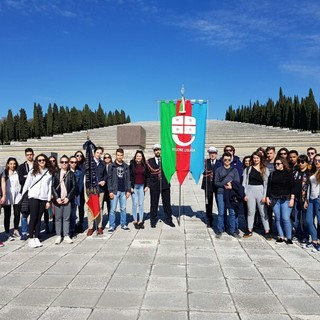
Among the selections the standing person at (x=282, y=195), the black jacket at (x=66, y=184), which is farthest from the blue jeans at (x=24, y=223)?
the standing person at (x=282, y=195)

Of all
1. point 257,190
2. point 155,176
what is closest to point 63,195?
point 155,176

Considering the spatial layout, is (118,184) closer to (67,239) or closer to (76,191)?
(76,191)

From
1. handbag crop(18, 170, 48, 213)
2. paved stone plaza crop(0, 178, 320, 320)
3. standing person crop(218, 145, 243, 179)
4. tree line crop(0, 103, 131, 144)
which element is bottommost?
paved stone plaza crop(0, 178, 320, 320)

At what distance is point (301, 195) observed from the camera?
569 cm

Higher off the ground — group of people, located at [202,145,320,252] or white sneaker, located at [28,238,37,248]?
group of people, located at [202,145,320,252]

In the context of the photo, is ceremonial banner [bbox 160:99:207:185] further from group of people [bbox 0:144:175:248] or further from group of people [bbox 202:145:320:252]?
group of people [bbox 202:145:320:252]

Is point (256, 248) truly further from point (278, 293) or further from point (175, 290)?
point (175, 290)

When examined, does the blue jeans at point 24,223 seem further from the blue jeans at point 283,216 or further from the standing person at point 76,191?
the blue jeans at point 283,216

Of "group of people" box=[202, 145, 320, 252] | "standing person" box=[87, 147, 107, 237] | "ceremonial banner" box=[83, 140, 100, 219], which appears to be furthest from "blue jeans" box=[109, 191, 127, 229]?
"group of people" box=[202, 145, 320, 252]

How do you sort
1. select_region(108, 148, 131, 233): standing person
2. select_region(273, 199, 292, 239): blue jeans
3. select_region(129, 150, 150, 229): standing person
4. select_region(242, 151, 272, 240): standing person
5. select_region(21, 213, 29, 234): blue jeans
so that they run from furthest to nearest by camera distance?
select_region(129, 150, 150, 229): standing person
select_region(108, 148, 131, 233): standing person
select_region(242, 151, 272, 240): standing person
select_region(21, 213, 29, 234): blue jeans
select_region(273, 199, 292, 239): blue jeans

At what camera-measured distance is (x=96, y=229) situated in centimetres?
667

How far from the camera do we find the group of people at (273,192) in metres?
5.51

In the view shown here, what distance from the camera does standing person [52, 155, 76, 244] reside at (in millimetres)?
5914

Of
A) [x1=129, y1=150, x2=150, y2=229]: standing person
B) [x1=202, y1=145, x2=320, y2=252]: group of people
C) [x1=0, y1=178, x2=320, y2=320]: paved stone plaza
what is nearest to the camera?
[x1=0, y1=178, x2=320, y2=320]: paved stone plaza
